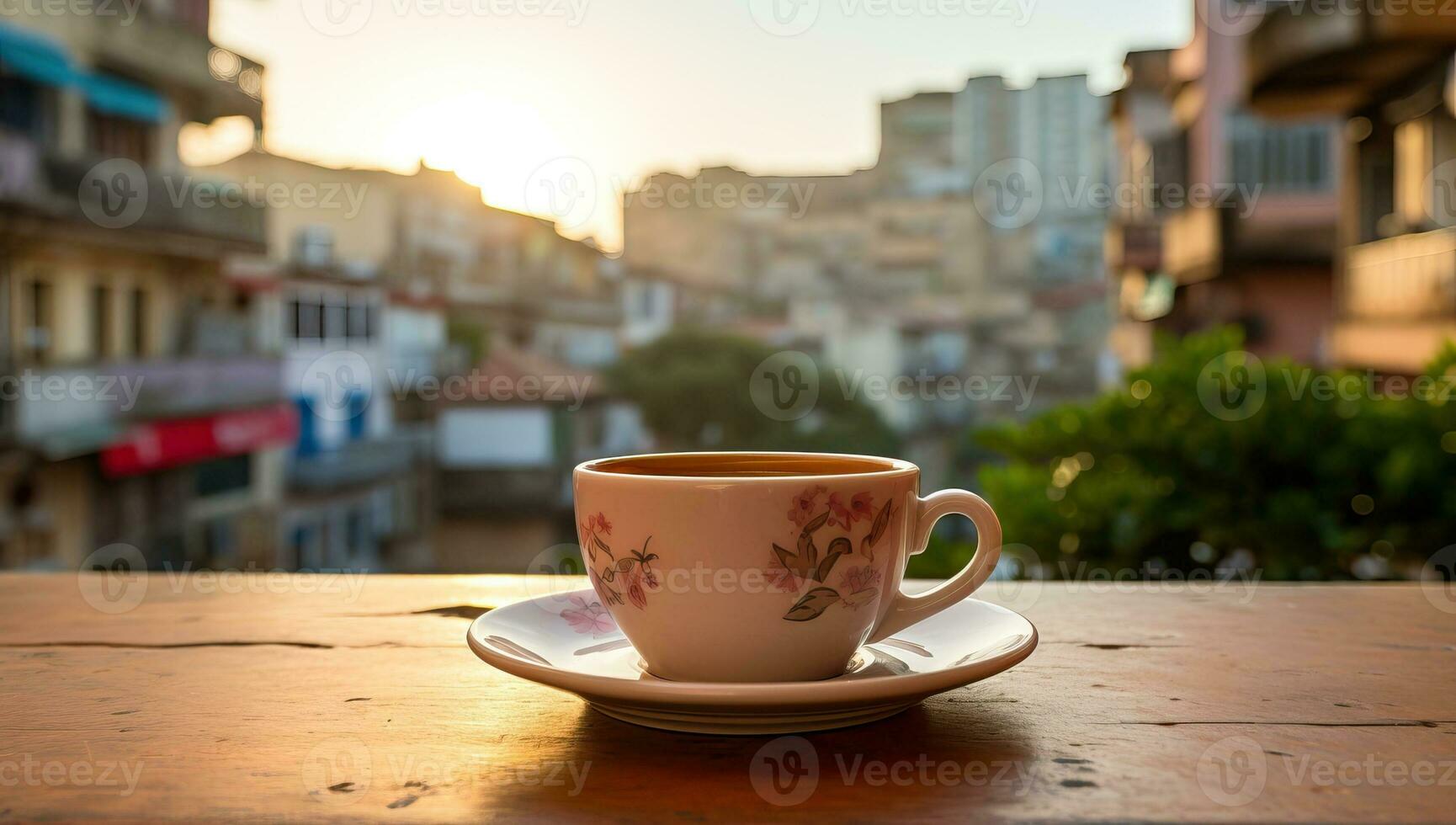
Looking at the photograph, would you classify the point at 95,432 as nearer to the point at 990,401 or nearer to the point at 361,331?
the point at 361,331

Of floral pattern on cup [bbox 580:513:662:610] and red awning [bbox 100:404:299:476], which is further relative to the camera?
red awning [bbox 100:404:299:476]

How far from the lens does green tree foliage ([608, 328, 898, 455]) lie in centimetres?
1797

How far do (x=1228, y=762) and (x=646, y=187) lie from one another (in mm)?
16869

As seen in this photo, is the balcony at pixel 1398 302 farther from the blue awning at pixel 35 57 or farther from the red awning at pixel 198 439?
the red awning at pixel 198 439

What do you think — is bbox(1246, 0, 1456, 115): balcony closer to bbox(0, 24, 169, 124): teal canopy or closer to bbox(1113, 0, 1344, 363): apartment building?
bbox(1113, 0, 1344, 363): apartment building

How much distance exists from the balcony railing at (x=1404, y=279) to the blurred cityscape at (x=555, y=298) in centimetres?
2

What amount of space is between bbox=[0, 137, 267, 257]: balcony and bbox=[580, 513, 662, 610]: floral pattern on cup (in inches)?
280

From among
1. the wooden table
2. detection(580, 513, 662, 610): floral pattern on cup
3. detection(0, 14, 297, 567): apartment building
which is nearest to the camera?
the wooden table

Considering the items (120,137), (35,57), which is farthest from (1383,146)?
(120,137)

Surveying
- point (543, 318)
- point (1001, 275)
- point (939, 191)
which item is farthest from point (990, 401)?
point (543, 318)

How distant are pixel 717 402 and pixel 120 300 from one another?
1132 centimetres

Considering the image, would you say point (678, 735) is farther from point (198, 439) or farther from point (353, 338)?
point (353, 338)

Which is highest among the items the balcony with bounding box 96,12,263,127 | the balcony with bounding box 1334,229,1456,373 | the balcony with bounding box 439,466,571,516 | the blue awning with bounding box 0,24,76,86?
the balcony with bounding box 96,12,263,127

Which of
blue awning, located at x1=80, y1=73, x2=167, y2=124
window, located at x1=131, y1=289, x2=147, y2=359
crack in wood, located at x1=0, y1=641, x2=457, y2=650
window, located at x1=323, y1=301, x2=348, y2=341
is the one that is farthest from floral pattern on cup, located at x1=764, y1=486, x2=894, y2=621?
window, located at x1=323, y1=301, x2=348, y2=341
